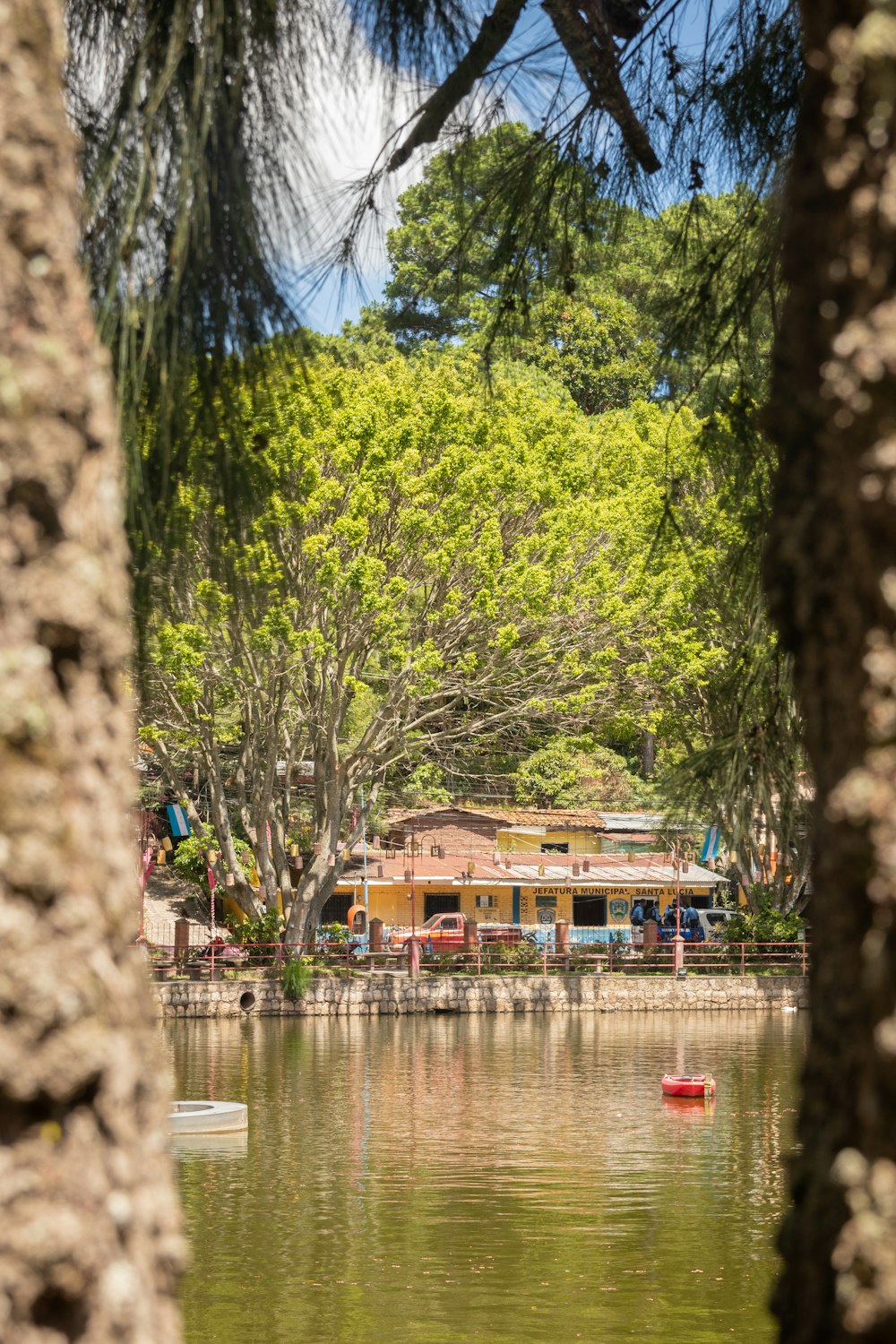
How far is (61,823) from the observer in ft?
5.04

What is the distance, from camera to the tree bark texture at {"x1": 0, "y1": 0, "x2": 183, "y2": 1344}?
4.82 feet

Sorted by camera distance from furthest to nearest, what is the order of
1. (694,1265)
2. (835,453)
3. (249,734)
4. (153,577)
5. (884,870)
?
1. (249,734)
2. (694,1265)
3. (153,577)
4. (835,453)
5. (884,870)

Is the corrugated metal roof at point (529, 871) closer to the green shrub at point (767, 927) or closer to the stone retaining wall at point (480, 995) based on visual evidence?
the green shrub at point (767, 927)

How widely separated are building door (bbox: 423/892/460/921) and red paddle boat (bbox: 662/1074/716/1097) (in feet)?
68.6

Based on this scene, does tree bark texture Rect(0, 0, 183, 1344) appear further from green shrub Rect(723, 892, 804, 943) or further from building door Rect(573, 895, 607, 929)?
building door Rect(573, 895, 607, 929)

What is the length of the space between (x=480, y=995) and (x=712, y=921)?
36.4ft

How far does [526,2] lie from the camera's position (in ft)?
13.5

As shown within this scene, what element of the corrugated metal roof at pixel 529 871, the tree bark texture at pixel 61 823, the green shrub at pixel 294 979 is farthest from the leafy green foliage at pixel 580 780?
the tree bark texture at pixel 61 823

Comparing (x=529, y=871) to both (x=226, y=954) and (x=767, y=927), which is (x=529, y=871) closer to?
(x=767, y=927)

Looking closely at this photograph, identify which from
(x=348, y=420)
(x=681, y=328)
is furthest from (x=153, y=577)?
(x=348, y=420)

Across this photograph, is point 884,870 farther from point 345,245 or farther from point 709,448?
point 345,245

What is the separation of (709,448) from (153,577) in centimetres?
162

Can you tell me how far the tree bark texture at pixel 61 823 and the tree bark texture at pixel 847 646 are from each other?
71 centimetres

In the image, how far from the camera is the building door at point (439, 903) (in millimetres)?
39188
